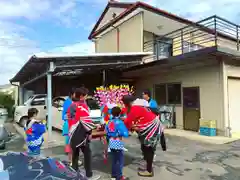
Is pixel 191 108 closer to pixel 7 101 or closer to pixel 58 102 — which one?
pixel 58 102

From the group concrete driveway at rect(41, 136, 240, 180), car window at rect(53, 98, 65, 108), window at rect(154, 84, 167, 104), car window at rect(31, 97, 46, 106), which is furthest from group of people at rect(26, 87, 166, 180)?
car window at rect(31, 97, 46, 106)

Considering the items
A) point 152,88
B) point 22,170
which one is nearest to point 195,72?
point 152,88

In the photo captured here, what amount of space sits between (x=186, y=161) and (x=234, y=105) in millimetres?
A: 4732

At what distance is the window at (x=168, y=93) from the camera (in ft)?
35.5

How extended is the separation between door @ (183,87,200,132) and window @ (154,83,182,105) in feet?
1.37

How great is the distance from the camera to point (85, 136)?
4203 millimetres

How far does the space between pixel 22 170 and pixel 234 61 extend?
873 cm

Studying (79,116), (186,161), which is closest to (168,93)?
(186,161)

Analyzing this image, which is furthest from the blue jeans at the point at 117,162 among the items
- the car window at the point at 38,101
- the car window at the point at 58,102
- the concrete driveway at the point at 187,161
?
the car window at the point at 38,101

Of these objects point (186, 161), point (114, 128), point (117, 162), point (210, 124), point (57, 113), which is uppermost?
point (114, 128)

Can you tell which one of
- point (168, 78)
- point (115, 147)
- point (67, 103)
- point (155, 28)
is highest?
point (155, 28)

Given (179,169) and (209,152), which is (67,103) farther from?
(209,152)

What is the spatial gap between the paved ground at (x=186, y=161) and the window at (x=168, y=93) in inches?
132

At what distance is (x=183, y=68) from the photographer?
33.6ft
